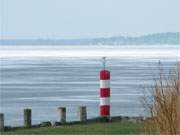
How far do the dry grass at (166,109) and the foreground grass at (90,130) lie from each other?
3393 mm

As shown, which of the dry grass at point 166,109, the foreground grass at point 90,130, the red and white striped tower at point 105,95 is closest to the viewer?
the dry grass at point 166,109

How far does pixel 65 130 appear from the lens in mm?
13812

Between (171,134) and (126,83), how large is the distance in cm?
2343

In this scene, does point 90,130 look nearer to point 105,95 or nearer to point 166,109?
point 105,95

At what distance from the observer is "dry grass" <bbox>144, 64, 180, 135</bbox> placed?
9273 mm

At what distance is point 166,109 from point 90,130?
14.6 feet

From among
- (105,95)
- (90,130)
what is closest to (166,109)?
(90,130)

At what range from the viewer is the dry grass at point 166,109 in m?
9.27

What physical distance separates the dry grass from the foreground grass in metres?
3.39

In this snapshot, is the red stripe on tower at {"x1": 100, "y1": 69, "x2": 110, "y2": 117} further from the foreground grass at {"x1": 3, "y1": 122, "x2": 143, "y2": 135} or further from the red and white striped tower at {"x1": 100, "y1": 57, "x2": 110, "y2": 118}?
the foreground grass at {"x1": 3, "y1": 122, "x2": 143, "y2": 135}

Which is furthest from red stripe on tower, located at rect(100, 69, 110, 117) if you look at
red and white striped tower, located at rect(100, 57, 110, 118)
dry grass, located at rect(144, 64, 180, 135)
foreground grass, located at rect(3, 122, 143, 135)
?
dry grass, located at rect(144, 64, 180, 135)

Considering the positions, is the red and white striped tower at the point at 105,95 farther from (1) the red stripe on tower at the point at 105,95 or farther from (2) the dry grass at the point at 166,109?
(2) the dry grass at the point at 166,109

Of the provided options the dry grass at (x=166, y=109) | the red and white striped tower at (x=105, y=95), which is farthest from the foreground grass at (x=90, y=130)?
the dry grass at (x=166, y=109)

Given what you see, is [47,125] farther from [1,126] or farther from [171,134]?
[171,134]
